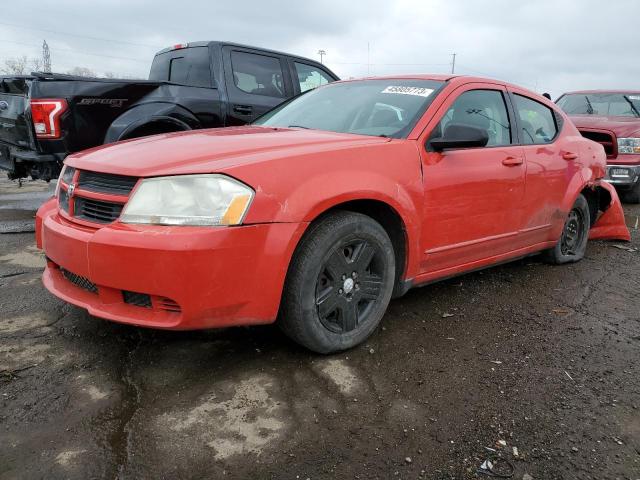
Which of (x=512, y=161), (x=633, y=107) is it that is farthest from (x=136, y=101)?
(x=633, y=107)

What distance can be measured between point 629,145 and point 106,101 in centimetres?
710

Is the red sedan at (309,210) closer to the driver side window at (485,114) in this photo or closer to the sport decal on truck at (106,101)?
the driver side window at (485,114)

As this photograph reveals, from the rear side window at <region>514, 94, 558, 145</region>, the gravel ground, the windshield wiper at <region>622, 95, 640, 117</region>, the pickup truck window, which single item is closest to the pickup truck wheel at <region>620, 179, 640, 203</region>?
the windshield wiper at <region>622, 95, 640, 117</region>

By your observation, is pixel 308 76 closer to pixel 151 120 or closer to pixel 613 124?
pixel 151 120

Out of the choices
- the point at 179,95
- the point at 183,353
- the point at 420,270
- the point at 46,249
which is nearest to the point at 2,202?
the point at 179,95

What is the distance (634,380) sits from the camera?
259 cm

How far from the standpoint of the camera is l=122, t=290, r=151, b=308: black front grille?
233cm

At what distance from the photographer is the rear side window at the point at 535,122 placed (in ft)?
12.7

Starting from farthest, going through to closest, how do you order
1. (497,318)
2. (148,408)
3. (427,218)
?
(497,318)
(427,218)
(148,408)

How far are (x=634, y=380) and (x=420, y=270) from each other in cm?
122

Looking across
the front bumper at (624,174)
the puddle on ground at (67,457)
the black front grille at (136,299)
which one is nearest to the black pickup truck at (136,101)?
the black front grille at (136,299)

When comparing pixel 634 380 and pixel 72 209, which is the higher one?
pixel 72 209

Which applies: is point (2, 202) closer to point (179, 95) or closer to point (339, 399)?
point (179, 95)

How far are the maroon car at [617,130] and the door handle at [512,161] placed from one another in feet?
15.1
